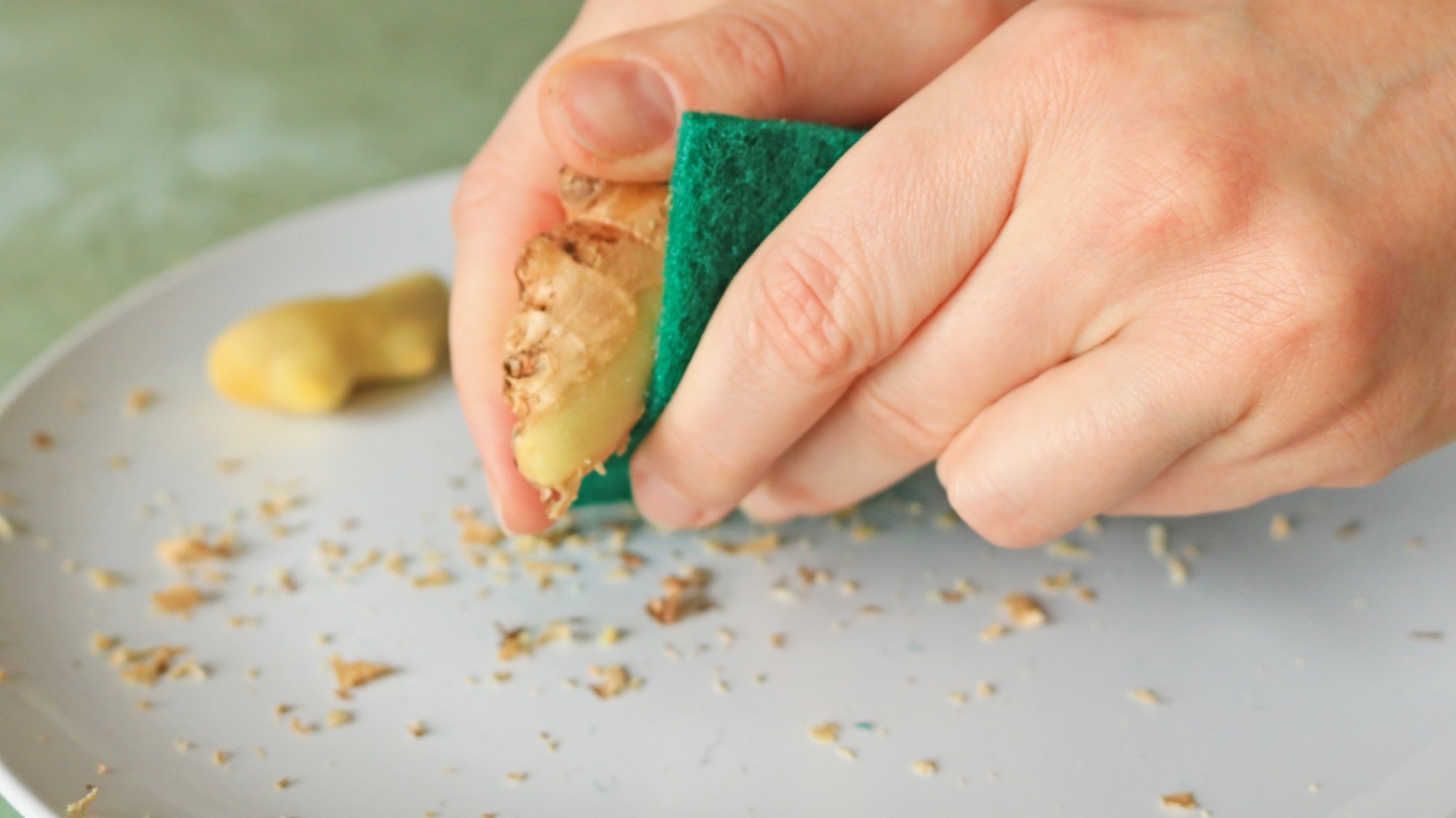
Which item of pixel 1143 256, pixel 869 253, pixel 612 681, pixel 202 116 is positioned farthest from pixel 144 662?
pixel 202 116

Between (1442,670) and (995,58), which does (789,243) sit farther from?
(1442,670)

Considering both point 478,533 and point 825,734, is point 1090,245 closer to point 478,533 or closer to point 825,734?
point 825,734

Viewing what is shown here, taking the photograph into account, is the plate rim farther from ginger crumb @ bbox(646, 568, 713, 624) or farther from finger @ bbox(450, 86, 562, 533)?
ginger crumb @ bbox(646, 568, 713, 624)

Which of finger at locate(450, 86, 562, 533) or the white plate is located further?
finger at locate(450, 86, 562, 533)

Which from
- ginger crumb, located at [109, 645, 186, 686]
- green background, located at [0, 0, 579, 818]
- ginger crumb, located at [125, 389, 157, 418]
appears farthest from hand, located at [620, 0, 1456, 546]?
green background, located at [0, 0, 579, 818]

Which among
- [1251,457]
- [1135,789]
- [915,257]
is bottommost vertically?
[1135,789]

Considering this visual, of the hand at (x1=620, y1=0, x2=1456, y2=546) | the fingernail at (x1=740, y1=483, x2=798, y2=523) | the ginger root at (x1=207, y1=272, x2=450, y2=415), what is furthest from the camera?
the ginger root at (x1=207, y1=272, x2=450, y2=415)

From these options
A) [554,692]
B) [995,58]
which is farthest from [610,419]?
[995,58]
